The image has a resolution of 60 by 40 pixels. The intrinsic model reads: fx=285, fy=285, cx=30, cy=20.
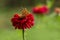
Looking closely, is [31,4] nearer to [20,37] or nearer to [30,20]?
[20,37]

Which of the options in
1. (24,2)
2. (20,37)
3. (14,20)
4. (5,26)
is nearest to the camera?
(14,20)

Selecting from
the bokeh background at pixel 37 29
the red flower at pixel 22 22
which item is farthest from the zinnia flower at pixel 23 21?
the bokeh background at pixel 37 29

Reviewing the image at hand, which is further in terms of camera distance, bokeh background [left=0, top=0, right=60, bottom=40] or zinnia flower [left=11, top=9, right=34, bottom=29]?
bokeh background [left=0, top=0, right=60, bottom=40]

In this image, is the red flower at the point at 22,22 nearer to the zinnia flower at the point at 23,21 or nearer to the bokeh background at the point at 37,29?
the zinnia flower at the point at 23,21

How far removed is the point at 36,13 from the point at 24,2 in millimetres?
674

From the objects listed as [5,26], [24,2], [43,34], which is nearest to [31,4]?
[24,2]

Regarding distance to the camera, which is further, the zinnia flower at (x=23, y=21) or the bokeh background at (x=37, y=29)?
the bokeh background at (x=37, y=29)

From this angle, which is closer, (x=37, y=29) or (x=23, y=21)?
(x=23, y=21)

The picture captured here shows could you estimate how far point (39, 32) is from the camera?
1823 millimetres

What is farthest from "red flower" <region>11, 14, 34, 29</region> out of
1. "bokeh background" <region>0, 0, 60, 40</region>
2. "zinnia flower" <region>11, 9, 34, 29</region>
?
"bokeh background" <region>0, 0, 60, 40</region>

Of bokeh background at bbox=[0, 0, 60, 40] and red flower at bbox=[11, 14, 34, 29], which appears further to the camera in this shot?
bokeh background at bbox=[0, 0, 60, 40]

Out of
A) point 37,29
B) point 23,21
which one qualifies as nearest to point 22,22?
point 23,21

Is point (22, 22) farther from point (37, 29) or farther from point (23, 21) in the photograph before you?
point (37, 29)

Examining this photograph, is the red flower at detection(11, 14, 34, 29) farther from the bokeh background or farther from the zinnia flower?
the bokeh background
